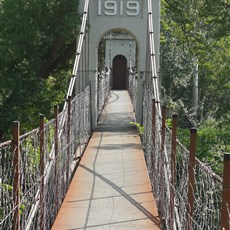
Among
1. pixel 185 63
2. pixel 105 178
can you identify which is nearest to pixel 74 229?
pixel 105 178

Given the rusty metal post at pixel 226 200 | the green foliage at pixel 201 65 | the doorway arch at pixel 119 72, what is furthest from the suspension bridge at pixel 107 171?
the doorway arch at pixel 119 72

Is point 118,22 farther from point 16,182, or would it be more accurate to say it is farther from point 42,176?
point 16,182

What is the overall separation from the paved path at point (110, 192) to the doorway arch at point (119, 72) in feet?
66.0

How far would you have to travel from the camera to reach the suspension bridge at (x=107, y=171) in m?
3.26

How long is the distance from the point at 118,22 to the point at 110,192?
6.76 meters

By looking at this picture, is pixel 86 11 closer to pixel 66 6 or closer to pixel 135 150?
pixel 66 6

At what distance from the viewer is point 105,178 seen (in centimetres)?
670

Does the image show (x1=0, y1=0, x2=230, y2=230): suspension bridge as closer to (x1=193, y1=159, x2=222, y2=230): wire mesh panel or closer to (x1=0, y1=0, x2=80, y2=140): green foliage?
(x1=193, y1=159, x2=222, y2=230): wire mesh panel

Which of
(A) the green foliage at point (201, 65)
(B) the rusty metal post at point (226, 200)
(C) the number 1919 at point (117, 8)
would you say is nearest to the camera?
(B) the rusty metal post at point (226, 200)

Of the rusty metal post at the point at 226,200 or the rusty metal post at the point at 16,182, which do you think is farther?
the rusty metal post at the point at 16,182

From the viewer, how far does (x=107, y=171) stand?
7129 mm

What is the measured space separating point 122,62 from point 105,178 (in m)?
24.0

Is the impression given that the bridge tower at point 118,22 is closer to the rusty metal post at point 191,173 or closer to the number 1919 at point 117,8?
the number 1919 at point 117,8

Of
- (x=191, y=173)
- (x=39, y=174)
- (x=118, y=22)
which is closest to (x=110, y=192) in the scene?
(x=39, y=174)
